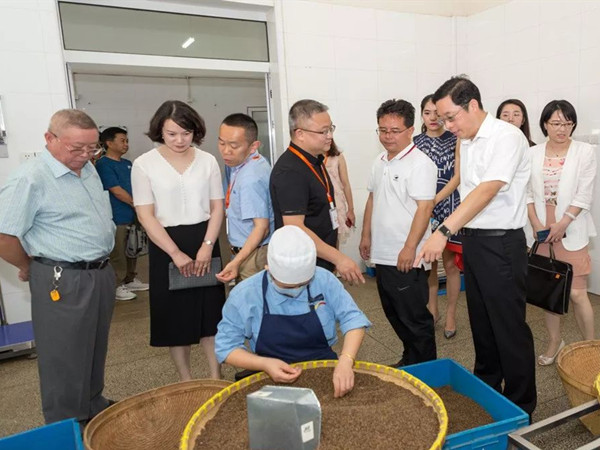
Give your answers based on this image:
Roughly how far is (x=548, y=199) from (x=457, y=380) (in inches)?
52.7

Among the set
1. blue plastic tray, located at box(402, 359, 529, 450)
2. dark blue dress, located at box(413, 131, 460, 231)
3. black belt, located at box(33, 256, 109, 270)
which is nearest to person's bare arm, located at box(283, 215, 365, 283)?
blue plastic tray, located at box(402, 359, 529, 450)

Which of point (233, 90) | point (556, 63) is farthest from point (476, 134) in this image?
point (233, 90)

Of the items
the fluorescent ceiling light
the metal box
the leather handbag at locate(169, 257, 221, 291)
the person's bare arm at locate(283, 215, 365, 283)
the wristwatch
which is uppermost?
the fluorescent ceiling light

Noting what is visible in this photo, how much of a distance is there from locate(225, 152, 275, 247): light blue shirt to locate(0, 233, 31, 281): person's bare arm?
87cm

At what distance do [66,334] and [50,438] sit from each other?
0.38 meters

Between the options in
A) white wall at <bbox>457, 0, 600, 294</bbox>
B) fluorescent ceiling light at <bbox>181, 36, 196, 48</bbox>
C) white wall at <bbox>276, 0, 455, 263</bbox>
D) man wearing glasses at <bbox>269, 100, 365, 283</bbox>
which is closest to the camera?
man wearing glasses at <bbox>269, 100, 365, 283</bbox>

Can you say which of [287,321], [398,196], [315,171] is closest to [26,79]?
[315,171]

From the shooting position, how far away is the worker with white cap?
1.33 m

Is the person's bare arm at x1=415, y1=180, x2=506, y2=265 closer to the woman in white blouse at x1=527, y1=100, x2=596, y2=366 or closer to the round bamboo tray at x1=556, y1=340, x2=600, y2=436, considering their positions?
the round bamboo tray at x1=556, y1=340, x2=600, y2=436

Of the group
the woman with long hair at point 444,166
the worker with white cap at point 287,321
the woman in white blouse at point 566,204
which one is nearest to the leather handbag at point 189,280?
the worker with white cap at point 287,321

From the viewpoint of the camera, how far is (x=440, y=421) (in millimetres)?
1158

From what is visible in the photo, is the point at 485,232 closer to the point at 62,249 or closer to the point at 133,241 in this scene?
the point at 62,249

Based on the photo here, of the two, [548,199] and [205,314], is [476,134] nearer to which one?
[548,199]

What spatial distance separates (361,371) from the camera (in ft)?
4.74
